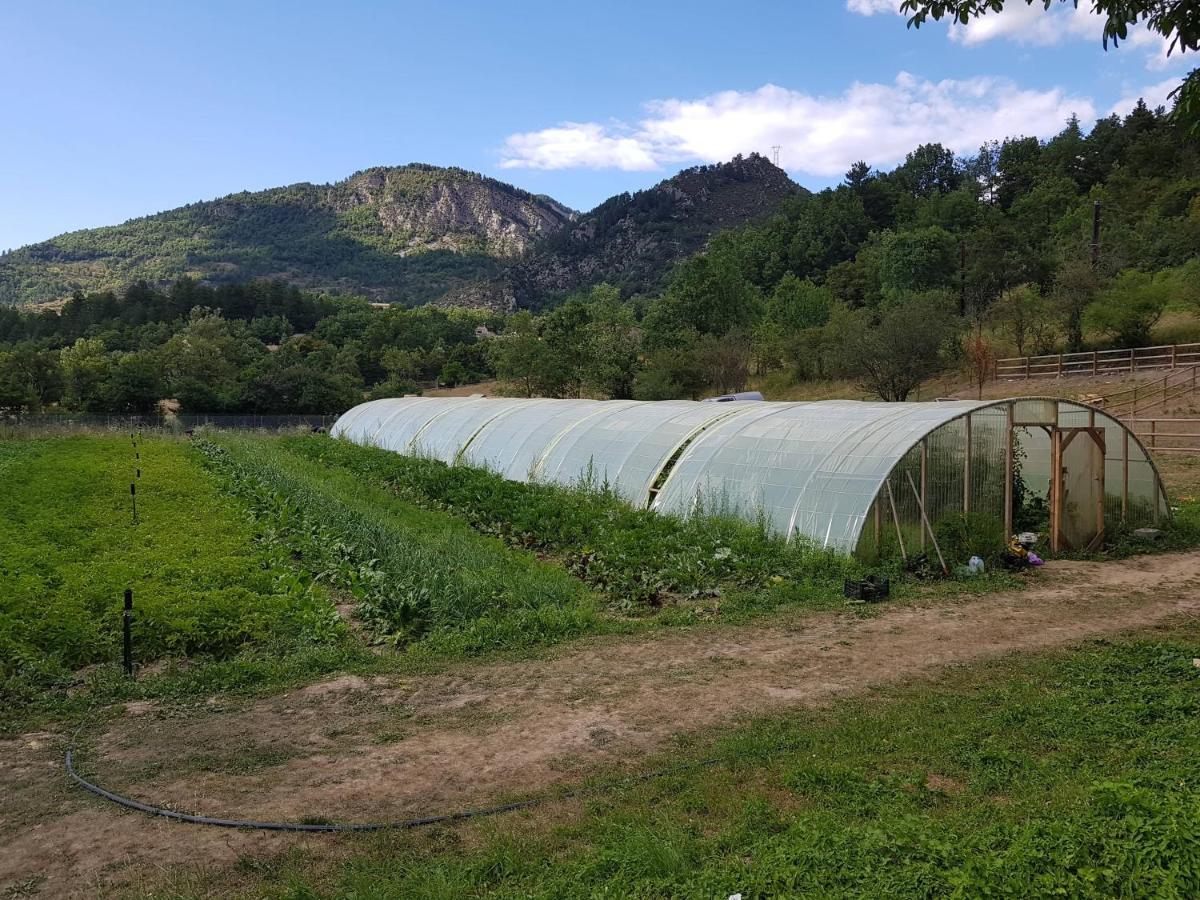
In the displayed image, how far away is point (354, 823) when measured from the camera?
16.1 feet

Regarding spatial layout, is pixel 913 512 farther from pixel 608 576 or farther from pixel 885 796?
pixel 885 796

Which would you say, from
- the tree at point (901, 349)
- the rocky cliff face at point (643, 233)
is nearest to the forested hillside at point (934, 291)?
the tree at point (901, 349)

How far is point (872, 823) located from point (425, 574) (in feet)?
23.0

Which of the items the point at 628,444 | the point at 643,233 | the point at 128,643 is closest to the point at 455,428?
the point at 628,444

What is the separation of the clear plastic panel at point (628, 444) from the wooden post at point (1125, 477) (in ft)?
22.4

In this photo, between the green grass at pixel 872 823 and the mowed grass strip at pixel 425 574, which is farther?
the mowed grass strip at pixel 425 574

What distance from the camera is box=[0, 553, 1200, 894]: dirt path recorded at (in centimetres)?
485

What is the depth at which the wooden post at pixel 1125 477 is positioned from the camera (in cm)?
1393

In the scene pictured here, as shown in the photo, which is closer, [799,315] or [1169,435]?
[1169,435]

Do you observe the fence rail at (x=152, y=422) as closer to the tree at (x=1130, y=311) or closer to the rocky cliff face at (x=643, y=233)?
the tree at (x=1130, y=311)

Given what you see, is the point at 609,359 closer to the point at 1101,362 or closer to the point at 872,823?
the point at 1101,362

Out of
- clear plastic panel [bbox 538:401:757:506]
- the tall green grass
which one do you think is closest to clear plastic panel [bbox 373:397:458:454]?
clear plastic panel [bbox 538:401:757:506]

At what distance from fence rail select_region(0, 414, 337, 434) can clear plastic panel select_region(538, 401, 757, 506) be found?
31.0 m

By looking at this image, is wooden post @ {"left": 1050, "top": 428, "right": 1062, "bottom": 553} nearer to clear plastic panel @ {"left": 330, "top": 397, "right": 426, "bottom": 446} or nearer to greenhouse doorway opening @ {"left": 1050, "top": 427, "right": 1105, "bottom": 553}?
greenhouse doorway opening @ {"left": 1050, "top": 427, "right": 1105, "bottom": 553}
